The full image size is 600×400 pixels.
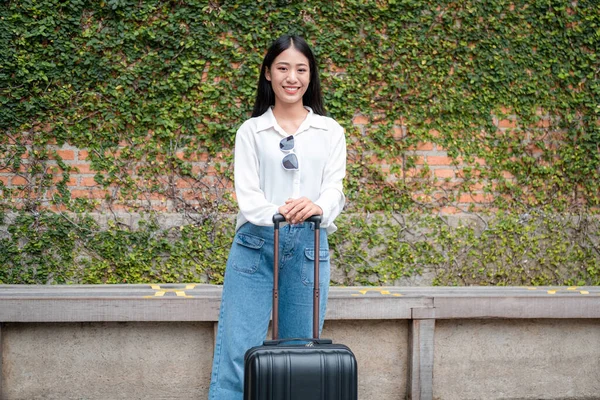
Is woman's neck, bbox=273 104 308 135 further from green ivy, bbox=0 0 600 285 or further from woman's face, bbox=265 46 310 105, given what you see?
green ivy, bbox=0 0 600 285

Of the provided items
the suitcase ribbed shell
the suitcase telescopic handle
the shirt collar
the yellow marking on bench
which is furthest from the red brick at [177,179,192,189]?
the suitcase ribbed shell

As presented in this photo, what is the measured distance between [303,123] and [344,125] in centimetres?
225

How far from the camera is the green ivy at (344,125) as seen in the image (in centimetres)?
464

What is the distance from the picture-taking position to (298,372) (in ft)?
7.47

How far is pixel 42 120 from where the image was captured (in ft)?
15.3

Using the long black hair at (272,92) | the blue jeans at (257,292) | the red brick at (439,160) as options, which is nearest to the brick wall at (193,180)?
the red brick at (439,160)

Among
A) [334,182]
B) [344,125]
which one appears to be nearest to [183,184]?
[344,125]

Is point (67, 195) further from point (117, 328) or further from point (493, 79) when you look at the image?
point (493, 79)

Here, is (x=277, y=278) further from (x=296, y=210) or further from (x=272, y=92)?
(x=272, y=92)

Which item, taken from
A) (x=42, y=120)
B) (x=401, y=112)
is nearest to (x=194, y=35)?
(x=42, y=120)

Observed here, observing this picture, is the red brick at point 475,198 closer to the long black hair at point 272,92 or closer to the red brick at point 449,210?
the red brick at point 449,210

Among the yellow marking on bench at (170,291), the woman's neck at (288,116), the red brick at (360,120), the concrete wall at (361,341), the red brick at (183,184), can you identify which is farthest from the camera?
the red brick at (360,120)

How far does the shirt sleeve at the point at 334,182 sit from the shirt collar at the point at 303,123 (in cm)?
7

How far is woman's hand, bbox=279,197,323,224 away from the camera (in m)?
2.37
